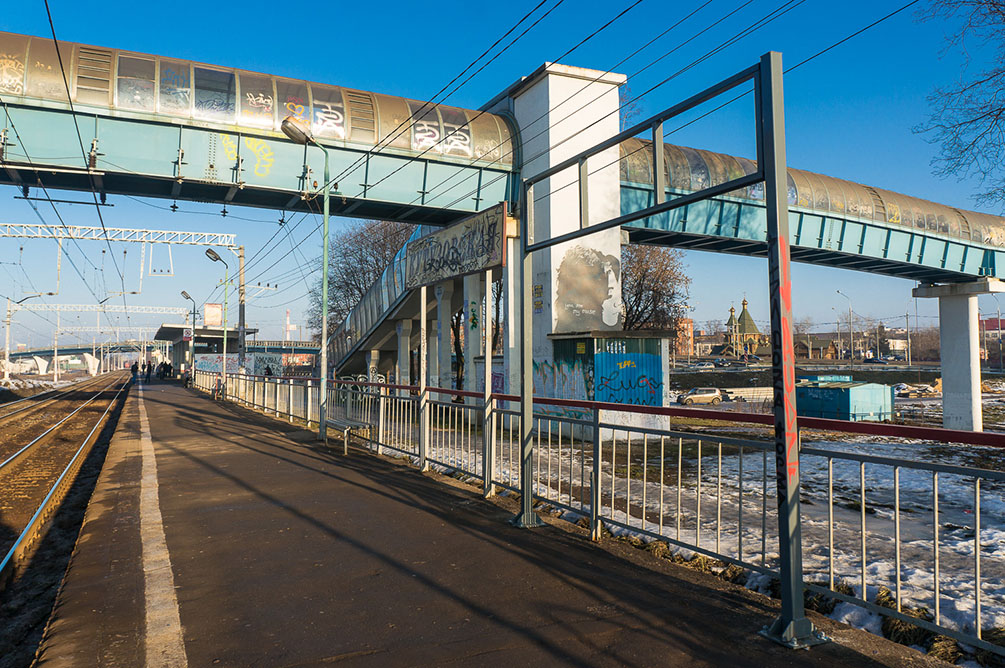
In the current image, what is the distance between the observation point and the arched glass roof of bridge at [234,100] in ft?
47.0

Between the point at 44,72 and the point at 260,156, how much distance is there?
498 centimetres

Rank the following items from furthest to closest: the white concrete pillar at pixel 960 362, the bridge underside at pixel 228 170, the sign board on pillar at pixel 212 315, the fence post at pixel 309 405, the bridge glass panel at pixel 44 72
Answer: the sign board on pillar at pixel 212 315
the white concrete pillar at pixel 960 362
the fence post at pixel 309 405
the bridge underside at pixel 228 170
the bridge glass panel at pixel 44 72

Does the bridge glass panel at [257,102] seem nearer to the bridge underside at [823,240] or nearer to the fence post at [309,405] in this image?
the fence post at [309,405]

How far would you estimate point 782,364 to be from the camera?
377cm

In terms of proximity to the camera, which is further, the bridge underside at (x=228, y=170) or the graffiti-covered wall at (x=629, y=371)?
the graffiti-covered wall at (x=629, y=371)

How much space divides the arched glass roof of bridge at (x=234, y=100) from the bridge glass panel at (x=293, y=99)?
28 mm

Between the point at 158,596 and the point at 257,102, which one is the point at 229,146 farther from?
the point at 158,596

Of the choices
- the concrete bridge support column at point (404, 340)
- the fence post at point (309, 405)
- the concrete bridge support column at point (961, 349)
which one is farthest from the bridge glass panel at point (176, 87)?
the concrete bridge support column at point (961, 349)

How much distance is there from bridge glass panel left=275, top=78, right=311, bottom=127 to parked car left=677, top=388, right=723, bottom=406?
31.8 metres

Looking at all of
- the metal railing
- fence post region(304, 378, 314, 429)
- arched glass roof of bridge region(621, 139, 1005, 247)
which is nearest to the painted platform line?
Answer: the metal railing

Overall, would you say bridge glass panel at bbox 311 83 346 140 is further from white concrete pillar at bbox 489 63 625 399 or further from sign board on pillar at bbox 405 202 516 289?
sign board on pillar at bbox 405 202 516 289

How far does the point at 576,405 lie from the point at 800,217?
19.5 metres

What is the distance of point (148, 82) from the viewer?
599 inches

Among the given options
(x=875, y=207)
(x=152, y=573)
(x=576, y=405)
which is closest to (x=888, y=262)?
(x=875, y=207)
